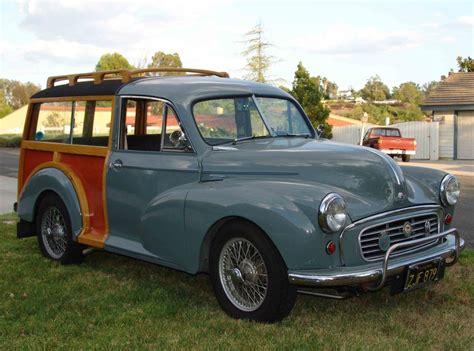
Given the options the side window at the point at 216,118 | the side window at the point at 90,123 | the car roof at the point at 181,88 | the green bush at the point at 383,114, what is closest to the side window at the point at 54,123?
the side window at the point at 90,123

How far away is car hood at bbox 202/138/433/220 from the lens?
14.3 feet

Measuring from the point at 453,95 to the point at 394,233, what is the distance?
896 inches

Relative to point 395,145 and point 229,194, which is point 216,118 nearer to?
point 229,194

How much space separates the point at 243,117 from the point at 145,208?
1218mm

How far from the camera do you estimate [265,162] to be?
4684 mm

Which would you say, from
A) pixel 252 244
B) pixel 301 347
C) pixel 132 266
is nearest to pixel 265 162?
pixel 252 244

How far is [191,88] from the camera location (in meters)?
5.37

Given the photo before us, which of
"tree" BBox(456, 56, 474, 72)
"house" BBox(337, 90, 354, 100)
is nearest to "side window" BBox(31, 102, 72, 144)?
"tree" BBox(456, 56, 474, 72)

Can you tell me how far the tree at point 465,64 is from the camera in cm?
3400

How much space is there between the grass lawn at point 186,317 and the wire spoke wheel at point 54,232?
43cm

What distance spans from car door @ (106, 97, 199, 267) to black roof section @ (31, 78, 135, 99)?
0.26 metres

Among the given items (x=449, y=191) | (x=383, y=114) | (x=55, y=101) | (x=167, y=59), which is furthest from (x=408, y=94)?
(x=449, y=191)

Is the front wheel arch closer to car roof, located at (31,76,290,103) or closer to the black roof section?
car roof, located at (31,76,290,103)

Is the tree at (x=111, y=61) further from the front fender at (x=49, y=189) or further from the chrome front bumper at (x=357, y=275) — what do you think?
the chrome front bumper at (x=357, y=275)
